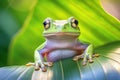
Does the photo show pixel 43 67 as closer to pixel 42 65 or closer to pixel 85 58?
pixel 42 65

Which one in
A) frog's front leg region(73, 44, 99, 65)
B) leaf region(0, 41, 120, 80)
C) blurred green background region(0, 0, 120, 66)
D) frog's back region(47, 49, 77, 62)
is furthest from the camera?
blurred green background region(0, 0, 120, 66)

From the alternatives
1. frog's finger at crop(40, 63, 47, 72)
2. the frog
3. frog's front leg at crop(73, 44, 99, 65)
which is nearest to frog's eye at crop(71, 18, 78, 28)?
the frog

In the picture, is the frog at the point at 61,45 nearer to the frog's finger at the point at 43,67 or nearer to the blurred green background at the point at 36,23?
the frog's finger at the point at 43,67

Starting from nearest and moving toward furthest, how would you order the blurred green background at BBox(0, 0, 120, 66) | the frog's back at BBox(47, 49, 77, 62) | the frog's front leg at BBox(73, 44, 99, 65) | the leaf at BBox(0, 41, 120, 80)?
the leaf at BBox(0, 41, 120, 80) < the frog's front leg at BBox(73, 44, 99, 65) < the frog's back at BBox(47, 49, 77, 62) < the blurred green background at BBox(0, 0, 120, 66)

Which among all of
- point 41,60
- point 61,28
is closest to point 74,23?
point 61,28

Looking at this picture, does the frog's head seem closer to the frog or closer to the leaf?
the frog

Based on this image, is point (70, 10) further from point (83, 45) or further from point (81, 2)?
point (83, 45)

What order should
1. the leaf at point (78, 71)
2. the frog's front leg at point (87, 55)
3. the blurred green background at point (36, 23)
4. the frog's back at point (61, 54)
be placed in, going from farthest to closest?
the blurred green background at point (36, 23), the frog's back at point (61, 54), the frog's front leg at point (87, 55), the leaf at point (78, 71)

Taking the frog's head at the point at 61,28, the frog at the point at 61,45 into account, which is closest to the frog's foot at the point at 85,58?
the frog at the point at 61,45
